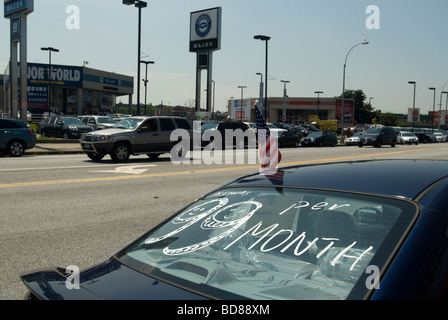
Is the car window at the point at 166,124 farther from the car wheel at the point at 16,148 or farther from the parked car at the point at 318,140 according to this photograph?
the parked car at the point at 318,140

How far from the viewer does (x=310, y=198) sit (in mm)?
2592

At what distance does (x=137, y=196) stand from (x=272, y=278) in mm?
8066

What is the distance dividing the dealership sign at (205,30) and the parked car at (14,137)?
82.6 ft

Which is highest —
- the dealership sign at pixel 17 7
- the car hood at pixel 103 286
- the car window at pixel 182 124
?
the dealership sign at pixel 17 7

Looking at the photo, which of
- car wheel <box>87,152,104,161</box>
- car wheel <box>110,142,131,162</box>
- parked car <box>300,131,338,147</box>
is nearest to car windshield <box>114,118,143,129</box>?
car wheel <box>110,142,131,162</box>

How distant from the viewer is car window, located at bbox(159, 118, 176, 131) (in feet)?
62.1

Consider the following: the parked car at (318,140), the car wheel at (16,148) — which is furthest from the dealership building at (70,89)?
the car wheel at (16,148)

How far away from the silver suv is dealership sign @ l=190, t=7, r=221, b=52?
24.1 m

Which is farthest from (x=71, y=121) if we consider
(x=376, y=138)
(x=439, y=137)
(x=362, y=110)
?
(x=362, y=110)

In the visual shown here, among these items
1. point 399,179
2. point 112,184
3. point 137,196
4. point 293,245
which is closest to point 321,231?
point 293,245

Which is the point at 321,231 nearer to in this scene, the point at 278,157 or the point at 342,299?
the point at 342,299

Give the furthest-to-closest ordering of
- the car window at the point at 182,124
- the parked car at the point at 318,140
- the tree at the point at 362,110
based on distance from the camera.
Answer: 1. the tree at the point at 362,110
2. the parked car at the point at 318,140
3. the car window at the point at 182,124

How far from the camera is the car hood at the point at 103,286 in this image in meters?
2.00

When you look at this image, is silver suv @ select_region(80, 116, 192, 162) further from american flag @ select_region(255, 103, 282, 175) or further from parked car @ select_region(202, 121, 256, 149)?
american flag @ select_region(255, 103, 282, 175)
